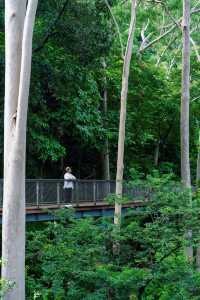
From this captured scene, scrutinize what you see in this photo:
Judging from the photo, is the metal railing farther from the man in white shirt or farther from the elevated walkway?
the man in white shirt

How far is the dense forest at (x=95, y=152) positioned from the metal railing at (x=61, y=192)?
7cm

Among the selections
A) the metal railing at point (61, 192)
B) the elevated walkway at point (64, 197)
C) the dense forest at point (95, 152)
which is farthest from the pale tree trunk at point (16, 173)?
the metal railing at point (61, 192)

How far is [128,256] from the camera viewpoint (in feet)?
42.9

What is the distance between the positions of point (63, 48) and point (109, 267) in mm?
13286

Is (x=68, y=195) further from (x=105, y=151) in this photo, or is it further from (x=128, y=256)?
(x=128, y=256)

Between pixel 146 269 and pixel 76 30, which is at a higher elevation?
pixel 76 30

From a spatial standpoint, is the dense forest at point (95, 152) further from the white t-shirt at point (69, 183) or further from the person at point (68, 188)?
the white t-shirt at point (69, 183)

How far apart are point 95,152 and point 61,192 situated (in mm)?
10693

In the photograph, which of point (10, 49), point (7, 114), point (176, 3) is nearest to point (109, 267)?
point (7, 114)

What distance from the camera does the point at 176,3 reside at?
2736 cm

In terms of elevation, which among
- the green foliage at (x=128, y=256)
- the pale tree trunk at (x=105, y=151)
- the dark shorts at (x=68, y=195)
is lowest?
the green foliage at (x=128, y=256)

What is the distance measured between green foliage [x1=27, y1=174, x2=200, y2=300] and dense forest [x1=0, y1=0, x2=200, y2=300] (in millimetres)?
28

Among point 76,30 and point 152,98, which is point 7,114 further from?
point 152,98

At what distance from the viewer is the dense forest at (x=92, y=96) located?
22.6m
